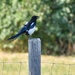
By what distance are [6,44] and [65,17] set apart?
2096 mm

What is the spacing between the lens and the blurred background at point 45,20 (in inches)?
467

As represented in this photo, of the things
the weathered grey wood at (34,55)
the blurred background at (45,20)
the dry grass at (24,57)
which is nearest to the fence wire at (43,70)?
the dry grass at (24,57)

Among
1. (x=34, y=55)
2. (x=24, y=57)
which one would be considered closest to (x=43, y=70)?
(x=24, y=57)

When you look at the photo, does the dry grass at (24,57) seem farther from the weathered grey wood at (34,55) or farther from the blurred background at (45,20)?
the weathered grey wood at (34,55)

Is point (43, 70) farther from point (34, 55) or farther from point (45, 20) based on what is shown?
point (34, 55)

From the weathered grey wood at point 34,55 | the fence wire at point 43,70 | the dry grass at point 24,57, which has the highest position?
the weathered grey wood at point 34,55

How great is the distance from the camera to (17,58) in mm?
11508

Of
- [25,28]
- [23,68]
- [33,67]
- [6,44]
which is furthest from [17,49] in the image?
[33,67]

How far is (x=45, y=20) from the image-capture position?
12312 millimetres

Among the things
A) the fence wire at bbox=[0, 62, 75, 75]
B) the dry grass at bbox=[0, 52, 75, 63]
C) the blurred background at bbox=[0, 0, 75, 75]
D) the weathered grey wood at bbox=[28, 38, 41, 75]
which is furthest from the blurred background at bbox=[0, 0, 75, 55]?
the weathered grey wood at bbox=[28, 38, 41, 75]

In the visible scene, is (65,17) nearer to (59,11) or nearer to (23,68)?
(59,11)

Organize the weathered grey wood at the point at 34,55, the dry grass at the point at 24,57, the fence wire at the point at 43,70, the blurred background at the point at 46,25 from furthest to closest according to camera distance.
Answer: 1. the blurred background at the point at 46,25
2. the dry grass at the point at 24,57
3. the fence wire at the point at 43,70
4. the weathered grey wood at the point at 34,55

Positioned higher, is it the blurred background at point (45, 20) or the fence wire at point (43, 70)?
the blurred background at point (45, 20)

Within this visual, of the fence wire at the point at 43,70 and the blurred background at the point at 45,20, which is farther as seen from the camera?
the blurred background at the point at 45,20
